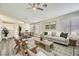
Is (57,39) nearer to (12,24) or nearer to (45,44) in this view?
(45,44)

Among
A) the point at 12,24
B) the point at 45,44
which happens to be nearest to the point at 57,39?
the point at 45,44

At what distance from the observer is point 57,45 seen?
252 centimetres

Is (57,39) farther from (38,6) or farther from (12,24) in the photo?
(12,24)

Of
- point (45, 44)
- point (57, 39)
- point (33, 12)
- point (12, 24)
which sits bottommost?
point (45, 44)

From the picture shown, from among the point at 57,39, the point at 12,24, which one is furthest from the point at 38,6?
the point at 57,39

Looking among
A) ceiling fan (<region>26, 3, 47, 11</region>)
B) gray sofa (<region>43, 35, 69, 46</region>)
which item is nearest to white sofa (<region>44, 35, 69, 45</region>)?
gray sofa (<region>43, 35, 69, 46</region>)

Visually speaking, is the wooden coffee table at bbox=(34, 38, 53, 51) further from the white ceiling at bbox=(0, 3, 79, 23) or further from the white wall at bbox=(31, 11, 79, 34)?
the white ceiling at bbox=(0, 3, 79, 23)

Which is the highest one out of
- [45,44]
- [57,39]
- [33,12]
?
[33,12]

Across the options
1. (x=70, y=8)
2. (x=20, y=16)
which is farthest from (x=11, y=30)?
(x=70, y=8)

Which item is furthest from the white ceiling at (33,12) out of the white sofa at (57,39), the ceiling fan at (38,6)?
the white sofa at (57,39)

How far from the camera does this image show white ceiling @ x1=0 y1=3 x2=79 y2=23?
2.50 metres

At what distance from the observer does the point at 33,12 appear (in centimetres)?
255

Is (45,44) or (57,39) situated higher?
(57,39)

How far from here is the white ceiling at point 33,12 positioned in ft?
8.20
